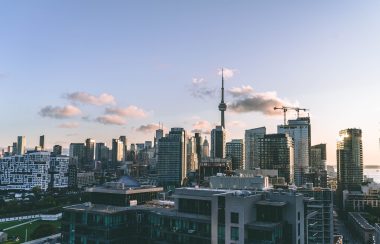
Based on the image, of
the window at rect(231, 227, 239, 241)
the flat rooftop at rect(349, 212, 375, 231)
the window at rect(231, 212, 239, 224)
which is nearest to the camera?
the window at rect(231, 227, 239, 241)

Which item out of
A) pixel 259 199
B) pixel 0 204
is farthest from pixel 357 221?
pixel 0 204

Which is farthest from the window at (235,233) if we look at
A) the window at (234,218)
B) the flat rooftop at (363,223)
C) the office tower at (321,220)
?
the flat rooftop at (363,223)

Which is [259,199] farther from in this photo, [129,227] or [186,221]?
[129,227]

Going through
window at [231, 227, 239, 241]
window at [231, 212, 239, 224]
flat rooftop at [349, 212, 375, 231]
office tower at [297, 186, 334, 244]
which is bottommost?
flat rooftop at [349, 212, 375, 231]

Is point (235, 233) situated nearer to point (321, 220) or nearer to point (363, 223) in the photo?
point (321, 220)

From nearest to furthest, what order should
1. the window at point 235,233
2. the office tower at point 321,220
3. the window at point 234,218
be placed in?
the window at point 235,233 < the window at point 234,218 < the office tower at point 321,220

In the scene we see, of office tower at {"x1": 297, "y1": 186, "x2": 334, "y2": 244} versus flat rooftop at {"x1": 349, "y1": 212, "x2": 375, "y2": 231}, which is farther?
flat rooftop at {"x1": 349, "y1": 212, "x2": 375, "y2": 231}

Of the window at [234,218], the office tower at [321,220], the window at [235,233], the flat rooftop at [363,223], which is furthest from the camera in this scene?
the flat rooftop at [363,223]

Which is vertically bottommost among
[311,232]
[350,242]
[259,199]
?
[350,242]

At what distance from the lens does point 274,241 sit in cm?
6109

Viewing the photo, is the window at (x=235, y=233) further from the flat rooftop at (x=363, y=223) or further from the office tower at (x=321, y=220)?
the flat rooftop at (x=363, y=223)

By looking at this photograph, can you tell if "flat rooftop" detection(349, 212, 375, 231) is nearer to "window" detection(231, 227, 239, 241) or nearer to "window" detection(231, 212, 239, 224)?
"window" detection(231, 227, 239, 241)

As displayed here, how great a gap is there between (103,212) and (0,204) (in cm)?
14213

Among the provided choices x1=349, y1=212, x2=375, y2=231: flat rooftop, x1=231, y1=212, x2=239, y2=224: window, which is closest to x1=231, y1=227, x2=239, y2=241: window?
x1=231, y1=212, x2=239, y2=224: window
